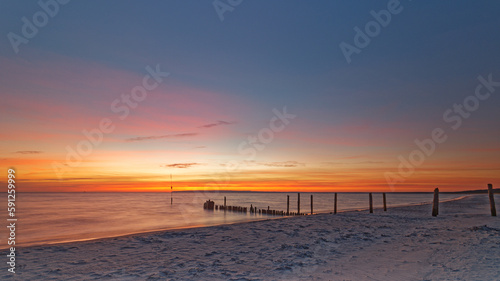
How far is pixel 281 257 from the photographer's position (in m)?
10.8

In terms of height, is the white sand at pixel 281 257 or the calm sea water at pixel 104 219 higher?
the white sand at pixel 281 257

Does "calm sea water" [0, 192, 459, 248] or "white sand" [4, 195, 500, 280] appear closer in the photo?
"white sand" [4, 195, 500, 280]

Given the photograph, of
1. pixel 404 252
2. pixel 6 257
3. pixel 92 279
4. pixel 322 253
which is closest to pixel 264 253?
pixel 322 253

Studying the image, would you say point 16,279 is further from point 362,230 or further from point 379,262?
point 362,230

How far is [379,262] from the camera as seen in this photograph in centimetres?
959

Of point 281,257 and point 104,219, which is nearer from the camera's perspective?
point 281,257

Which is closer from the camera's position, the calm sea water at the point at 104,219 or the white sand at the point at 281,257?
the white sand at the point at 281,257

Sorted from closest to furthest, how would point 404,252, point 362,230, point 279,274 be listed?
point 279,274
point 404,252
point 362,230

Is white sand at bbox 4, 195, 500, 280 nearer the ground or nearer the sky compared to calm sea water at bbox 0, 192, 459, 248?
nearer the sky

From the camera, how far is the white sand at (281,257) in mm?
8586

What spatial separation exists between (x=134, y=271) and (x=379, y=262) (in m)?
7.60

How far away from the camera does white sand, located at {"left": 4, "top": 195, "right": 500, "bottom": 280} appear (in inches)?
338

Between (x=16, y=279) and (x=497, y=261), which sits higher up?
(x=497, y=261)

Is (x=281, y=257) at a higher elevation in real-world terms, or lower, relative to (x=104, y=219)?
higher
